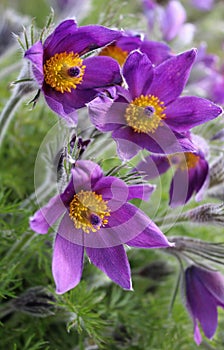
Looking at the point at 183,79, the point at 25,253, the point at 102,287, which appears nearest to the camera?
the point at 183,79

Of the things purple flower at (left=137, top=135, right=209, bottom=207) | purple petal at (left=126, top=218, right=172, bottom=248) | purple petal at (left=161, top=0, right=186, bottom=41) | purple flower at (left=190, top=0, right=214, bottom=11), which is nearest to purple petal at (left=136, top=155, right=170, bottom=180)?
purple flower at (left=137, top=135, right=209, bottom=207)

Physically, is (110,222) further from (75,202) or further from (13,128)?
(13,128)

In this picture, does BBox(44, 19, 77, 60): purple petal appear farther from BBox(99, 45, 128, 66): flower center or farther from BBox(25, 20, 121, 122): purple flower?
BBox(99, 45, 128, 66): flower center

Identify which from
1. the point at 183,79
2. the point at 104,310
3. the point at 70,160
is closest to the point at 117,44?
the point at 183,79

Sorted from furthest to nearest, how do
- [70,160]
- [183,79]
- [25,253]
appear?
[25,253] < [183,79] < [70,160]

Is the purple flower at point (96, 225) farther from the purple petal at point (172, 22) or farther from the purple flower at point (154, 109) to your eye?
the purple petal at point (172, 22)

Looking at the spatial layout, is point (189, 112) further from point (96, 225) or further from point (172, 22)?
point (172, 22)

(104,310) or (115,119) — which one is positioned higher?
(115,119)

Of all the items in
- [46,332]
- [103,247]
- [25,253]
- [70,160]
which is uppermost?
[70,160]
